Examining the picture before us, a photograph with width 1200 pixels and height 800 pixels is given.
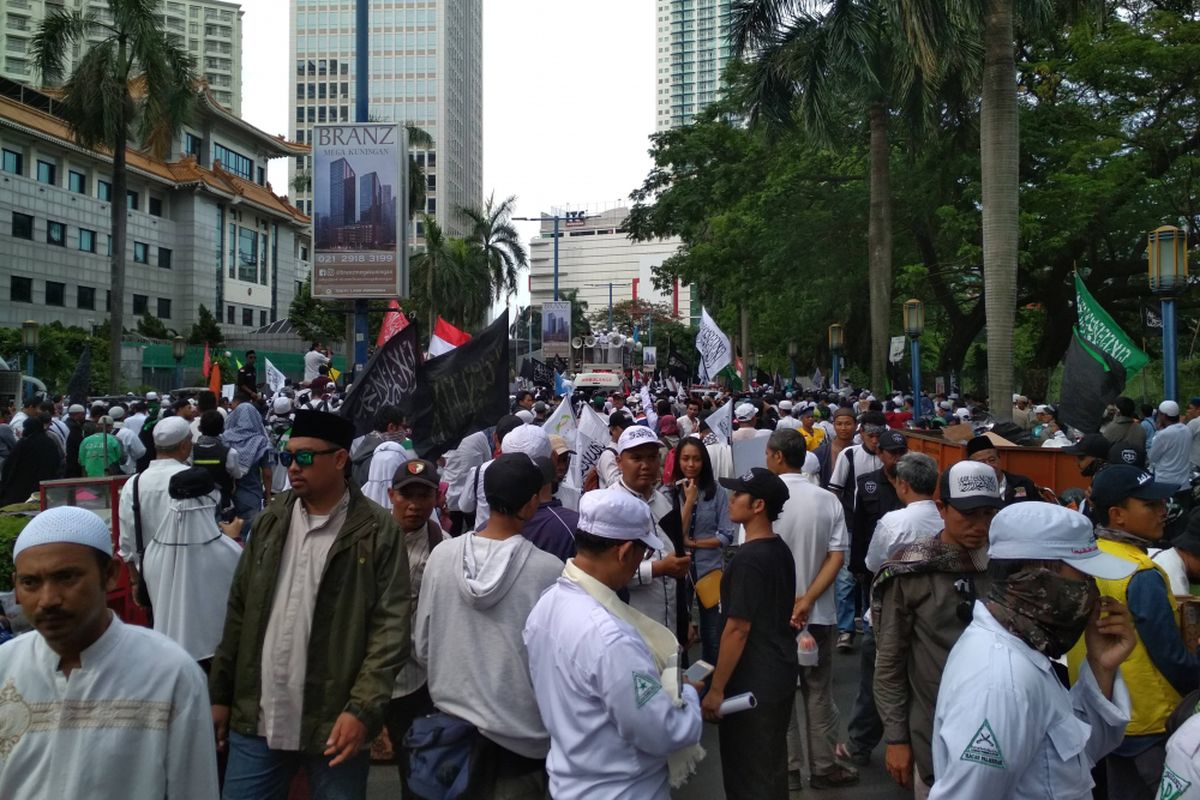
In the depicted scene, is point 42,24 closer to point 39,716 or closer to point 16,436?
point 16,436

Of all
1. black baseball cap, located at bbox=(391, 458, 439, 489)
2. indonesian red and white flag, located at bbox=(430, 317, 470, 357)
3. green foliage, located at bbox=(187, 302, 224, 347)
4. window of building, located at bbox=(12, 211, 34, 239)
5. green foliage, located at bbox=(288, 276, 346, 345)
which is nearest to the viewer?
black baseball cap, located at bbox=(391, 458, 439, 489)

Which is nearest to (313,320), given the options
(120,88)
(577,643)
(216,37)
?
(120,88)

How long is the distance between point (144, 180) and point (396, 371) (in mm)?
48931

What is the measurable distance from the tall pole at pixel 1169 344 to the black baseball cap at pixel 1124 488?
8310 mm

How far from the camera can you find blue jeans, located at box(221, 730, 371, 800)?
3.54 m

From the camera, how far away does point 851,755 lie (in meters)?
5.75

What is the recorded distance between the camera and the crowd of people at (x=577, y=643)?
2.38 meters

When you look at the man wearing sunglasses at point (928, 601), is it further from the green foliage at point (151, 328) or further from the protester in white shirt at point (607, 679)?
the green foliage at point (151, 328)

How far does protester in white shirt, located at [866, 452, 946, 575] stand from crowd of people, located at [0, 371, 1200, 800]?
2 cm

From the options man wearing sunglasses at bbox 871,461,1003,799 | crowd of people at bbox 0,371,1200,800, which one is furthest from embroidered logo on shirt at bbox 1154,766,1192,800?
man wearing sunglasses at bbox 871,461,1003,799

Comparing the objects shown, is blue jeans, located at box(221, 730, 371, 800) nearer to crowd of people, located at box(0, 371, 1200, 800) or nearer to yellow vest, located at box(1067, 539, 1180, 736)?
crowd of people, located at box(0, 371, 1200, 800)

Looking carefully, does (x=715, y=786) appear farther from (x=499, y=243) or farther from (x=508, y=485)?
(x=499, y=243)

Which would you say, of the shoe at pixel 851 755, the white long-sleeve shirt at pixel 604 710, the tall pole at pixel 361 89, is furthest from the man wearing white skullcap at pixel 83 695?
the tall pole at pixel 361 89

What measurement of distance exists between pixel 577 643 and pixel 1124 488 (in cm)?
229
